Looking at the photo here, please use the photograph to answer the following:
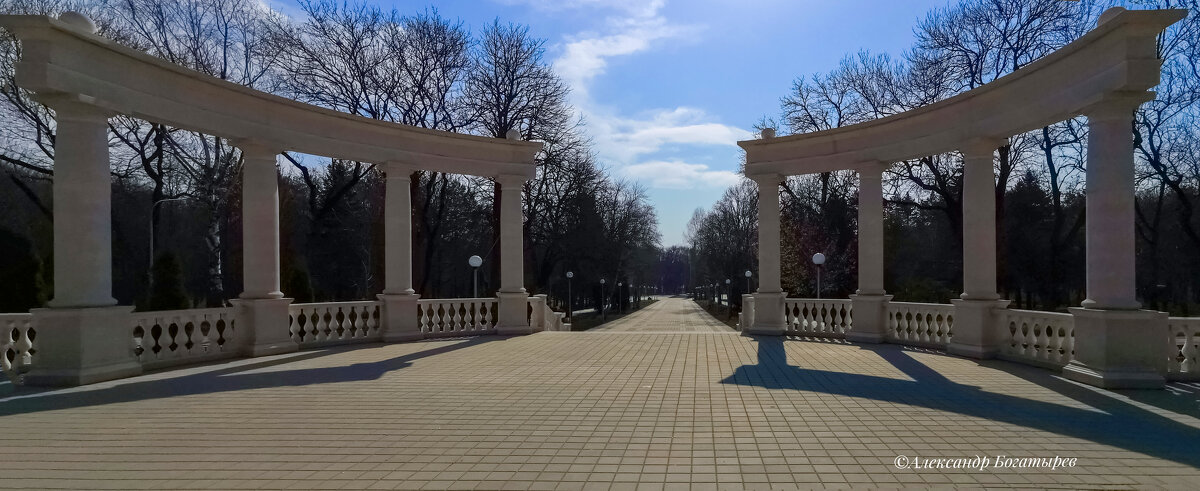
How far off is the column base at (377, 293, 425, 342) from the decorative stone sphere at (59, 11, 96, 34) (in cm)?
818

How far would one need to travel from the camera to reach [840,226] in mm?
38000

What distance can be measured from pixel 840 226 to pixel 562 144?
56.2 ft

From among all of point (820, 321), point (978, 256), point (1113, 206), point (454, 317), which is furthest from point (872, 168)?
point (454, 317)

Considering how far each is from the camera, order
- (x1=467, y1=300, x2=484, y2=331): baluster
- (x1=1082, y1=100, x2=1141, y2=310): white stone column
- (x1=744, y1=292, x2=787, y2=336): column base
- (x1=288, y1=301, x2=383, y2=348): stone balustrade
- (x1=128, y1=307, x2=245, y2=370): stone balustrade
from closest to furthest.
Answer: (x1=1082, y1=100, x2=1141, y2=310): white stone column
(x1=128, y1=307, x2=245, y2=370): stone balustrade
(x1=288, y1=301, x2=383, y2=348): stone balustrade
(x1=744, y1=292, x2=787, y2=336): column base
(x1=467, y1=300, x2=484, y2=331): baluster

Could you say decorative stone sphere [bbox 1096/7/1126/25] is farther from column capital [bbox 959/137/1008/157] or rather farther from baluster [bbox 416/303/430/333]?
baluster [bbox 416/303/430/333]

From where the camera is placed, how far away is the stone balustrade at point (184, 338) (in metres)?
11.6

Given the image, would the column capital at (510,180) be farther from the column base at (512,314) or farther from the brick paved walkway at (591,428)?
the brick paved walkway at (591,428)

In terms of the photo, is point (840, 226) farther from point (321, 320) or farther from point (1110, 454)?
point (1110, 454)

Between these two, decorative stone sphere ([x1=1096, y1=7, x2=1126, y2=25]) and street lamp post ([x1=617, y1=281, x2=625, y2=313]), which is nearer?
decorative stone sphere ([x1=1096, y1=7, x2=1126, y2=25])

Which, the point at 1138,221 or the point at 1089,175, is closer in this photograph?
the point at 1089,175

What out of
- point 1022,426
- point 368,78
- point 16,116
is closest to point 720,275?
point 368,78

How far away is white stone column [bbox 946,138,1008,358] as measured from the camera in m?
12.8

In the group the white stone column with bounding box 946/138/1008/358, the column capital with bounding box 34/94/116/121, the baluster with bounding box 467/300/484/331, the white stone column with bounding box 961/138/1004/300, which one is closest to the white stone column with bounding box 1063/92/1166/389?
the white stone column with bounding box 946/138/1008/358

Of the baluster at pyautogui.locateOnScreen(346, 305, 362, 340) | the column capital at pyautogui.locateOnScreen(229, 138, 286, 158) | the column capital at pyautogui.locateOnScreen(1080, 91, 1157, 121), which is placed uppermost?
the column capital at pyautogui.locateOnScreen(229, 138, 286, 158)
